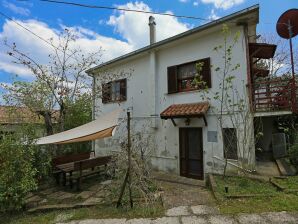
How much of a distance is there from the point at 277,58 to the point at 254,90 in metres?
14.3

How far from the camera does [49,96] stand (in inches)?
500

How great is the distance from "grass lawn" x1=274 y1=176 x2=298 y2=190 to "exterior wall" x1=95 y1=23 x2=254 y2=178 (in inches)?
56.0

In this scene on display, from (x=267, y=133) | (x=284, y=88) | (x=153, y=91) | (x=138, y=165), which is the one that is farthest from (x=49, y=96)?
(x=267, y=133)

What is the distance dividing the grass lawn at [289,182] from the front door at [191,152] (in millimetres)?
3514

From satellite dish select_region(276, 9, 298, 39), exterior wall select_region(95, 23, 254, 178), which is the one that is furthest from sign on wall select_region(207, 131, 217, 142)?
satellite dish select_region(276, 9, 298, 39)

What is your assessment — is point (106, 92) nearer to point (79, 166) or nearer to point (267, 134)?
point (79, 166)

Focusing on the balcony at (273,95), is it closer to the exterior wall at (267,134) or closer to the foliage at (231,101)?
the foliage at (231,101)

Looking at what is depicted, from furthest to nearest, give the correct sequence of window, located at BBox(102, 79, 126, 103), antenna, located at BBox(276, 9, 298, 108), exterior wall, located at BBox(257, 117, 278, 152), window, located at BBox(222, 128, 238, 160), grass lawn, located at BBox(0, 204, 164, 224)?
window, located at BBox(102, 79, 126, 103), exterior wall, located at BBox(257, 117, 278, 152), antenna, located at BBox(276, 9, 298, 108), window, located at BBox(222, 128, 238, 160), grass lawn, located at BBox(0, 204, 164, 224)

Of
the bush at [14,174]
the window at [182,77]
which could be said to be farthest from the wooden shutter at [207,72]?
the bush at [14,174]

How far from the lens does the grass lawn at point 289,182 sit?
6.75m

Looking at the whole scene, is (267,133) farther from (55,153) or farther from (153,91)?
(55,153)

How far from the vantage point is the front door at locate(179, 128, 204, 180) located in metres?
10.5

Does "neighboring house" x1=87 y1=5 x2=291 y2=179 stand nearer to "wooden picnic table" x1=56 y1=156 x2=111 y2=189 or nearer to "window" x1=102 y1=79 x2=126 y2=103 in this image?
"window" x1=102 y1=79 x2=126 y2=103

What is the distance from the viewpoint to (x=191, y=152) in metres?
10.8
